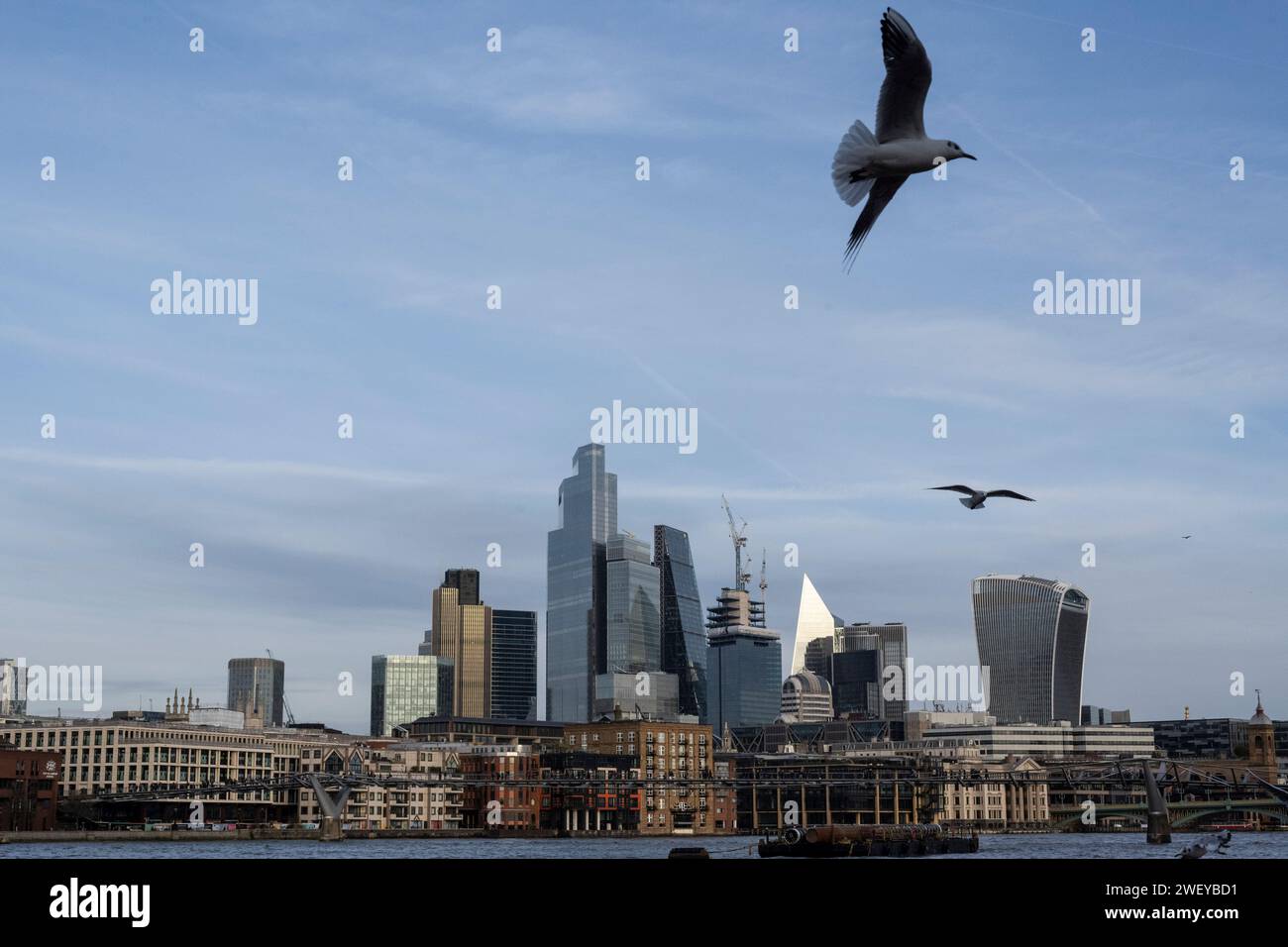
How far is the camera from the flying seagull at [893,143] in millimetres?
24531

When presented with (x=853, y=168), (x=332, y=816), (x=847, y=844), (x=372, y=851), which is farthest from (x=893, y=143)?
(x=332, y=816)

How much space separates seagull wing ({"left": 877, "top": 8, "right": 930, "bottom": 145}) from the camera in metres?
24.4

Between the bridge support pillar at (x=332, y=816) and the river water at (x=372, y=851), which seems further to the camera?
the bridge support pillar at (x=332, y=816)

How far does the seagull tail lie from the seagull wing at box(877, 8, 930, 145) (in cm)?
36

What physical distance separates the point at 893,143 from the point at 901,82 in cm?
105

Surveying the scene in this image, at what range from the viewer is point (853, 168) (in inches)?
1032

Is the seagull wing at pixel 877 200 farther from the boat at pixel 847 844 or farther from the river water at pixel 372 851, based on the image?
the boat at pixel 847 844

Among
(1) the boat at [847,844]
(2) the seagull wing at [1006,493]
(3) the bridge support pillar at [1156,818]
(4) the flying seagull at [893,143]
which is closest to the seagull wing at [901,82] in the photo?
(4) the flying seagull at [893,143]

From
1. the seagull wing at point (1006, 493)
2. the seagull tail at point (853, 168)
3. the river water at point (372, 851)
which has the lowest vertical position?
the river water at point (372, 851)

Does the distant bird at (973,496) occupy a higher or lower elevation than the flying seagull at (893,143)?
lower

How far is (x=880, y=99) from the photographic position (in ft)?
84.3

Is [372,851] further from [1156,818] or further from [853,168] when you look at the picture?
[853,168]
